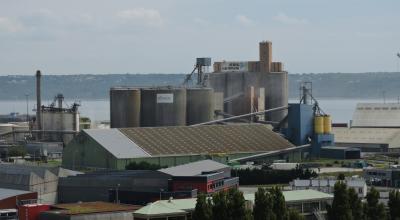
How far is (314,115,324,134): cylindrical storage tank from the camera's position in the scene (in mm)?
114562

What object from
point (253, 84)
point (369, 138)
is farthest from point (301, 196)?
point (253, 84)

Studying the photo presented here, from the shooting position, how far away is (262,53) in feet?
484

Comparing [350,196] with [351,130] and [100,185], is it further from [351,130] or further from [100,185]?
[351,130]

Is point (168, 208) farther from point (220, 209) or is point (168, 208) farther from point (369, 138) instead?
point (369, 138)

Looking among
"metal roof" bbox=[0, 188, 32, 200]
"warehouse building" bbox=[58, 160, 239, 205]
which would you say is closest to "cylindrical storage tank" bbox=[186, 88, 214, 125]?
"warehouse building" bbox=[58, 160, 239, 205]

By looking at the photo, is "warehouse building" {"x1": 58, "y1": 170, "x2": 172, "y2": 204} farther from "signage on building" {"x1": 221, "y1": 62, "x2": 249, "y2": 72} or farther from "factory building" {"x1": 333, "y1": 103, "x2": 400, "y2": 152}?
"signage on building" {"x1": 221, "y1": 62, "x2": 249, "y2": 72}

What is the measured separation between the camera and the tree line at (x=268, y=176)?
86.1 meters

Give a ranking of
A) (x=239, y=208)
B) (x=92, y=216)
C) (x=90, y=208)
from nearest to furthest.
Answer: (x=239, y=208)
(x=92, y=216)
(x=90, y=208)

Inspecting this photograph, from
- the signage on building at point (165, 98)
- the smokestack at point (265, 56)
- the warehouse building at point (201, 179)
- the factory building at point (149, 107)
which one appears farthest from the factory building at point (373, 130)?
the warehouse building at point (201, 179)

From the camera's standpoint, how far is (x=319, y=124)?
115000 millimetres

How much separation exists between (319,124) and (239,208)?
6326 centimetres

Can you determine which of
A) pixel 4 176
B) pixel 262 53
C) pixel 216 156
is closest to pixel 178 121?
pixel 216 156

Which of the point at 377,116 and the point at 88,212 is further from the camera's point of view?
the point at 377,116

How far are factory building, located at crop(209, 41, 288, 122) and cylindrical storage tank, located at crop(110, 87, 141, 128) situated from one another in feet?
82.2
